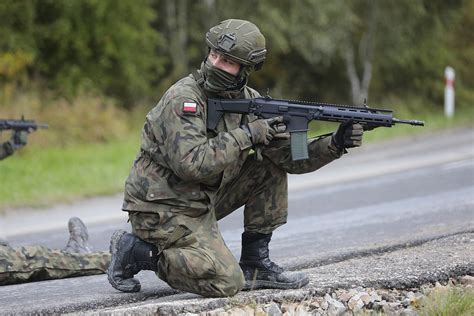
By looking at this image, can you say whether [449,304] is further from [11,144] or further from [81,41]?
[81,41]

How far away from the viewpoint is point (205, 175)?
5258 millimetres

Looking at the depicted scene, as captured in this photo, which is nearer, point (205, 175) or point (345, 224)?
point (205, 175)

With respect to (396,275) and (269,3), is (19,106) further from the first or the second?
(396,275)

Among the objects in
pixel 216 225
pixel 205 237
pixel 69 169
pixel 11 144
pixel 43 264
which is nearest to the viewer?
pixel 205 237

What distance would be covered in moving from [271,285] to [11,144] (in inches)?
170

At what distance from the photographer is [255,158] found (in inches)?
223

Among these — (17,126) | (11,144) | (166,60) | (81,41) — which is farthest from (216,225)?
(166,60)

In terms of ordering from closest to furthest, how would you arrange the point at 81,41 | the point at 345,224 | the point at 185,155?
the point at 185,155, the point at 345,224, the point at 81,41

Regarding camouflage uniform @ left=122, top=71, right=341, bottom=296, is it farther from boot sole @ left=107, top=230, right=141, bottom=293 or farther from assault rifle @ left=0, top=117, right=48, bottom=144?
assault rifle @ left=0, top=117, right=48, bottom=144

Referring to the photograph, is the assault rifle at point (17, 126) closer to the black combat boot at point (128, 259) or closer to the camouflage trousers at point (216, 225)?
the black combat boot at point (128, 259)

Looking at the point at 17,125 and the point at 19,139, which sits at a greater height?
the point at 17,125

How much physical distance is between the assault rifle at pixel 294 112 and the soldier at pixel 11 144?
419 centimetres

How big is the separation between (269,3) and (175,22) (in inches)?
118

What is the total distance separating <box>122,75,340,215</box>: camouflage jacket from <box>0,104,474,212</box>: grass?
5.68m
